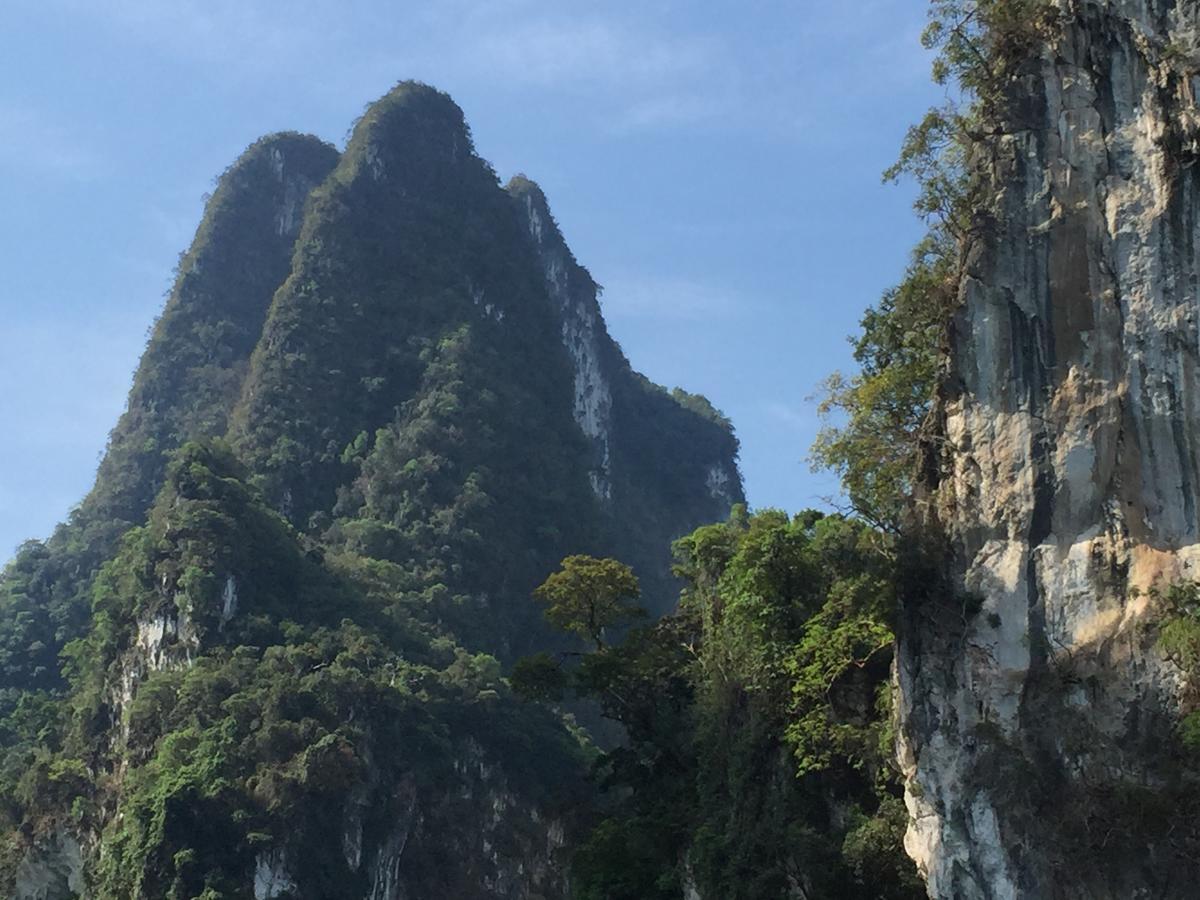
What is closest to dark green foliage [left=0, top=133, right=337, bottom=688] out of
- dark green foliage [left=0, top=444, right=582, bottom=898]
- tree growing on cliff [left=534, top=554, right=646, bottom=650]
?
dark green foliage [left=0, top=444, right=582, bottom=898]

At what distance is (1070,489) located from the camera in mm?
16094

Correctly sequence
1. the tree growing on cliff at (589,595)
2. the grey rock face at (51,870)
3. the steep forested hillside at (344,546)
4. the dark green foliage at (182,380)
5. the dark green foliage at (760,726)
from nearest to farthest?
the dark green foliage at (760,726), the tree growing on cliff at (589,595), the steep forested hillside at (344,546), the grey rock face at (51,870), the dark green foliage at (182,380)

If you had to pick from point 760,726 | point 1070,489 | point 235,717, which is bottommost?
point 760,726

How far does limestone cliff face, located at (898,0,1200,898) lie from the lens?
15.2 meters

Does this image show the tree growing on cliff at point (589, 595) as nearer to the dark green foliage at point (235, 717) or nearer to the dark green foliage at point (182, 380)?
the dark green foliage at point (235, 717)

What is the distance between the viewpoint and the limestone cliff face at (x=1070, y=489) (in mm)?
15172

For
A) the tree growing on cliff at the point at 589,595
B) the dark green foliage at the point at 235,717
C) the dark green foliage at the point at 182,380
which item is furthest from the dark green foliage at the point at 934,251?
the dark green foliage at the point at 182,380

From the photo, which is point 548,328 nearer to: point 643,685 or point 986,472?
point 643,685

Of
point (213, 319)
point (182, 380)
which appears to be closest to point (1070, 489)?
point (182, 380)

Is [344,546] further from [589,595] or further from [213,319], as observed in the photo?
[589,595]

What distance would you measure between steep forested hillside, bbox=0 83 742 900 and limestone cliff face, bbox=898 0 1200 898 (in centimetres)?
1277

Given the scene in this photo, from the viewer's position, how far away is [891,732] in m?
18.2

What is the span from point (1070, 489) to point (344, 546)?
3250cm

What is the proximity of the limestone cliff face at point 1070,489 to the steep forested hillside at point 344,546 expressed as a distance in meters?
12.8
